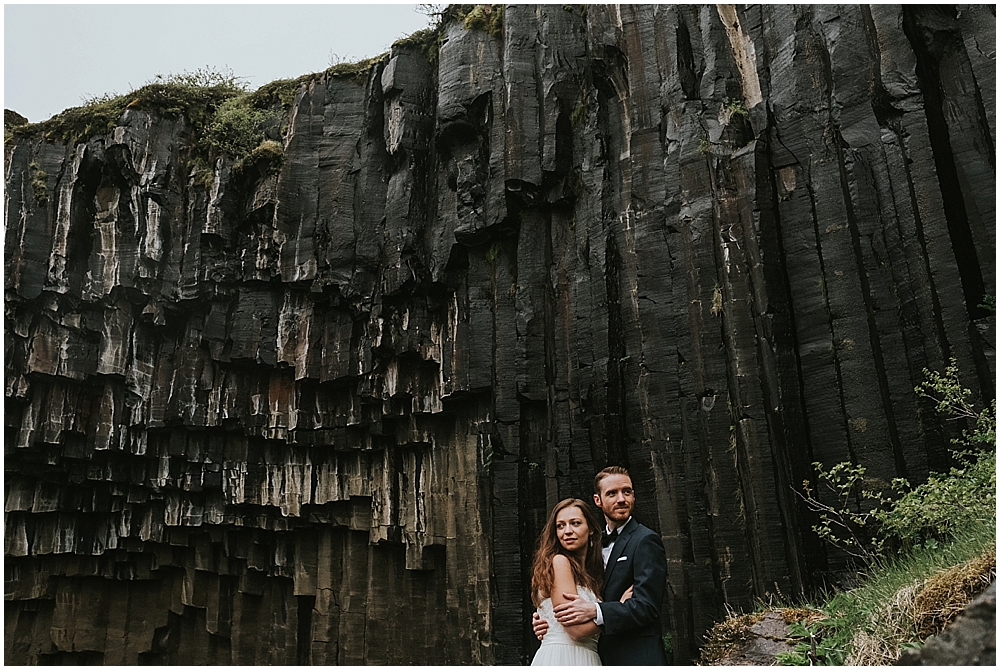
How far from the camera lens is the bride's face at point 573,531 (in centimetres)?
531

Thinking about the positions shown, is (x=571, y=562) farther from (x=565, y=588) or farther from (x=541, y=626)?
(x=541, y=626)

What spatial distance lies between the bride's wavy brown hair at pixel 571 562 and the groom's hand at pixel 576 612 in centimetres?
22

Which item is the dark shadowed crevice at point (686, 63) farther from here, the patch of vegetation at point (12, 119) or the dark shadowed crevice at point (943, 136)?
the patch of vegetation at point (12, 119)

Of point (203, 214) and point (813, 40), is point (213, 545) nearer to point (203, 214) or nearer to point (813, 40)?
point (203, 214)

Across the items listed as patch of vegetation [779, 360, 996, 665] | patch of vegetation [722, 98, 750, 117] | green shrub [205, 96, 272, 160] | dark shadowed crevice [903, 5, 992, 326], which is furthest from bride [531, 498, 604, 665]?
green shrub [205, 96, 272, 160]

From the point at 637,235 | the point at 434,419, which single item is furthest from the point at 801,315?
the point at 434,419

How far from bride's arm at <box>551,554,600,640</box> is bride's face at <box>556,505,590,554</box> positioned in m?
0.11

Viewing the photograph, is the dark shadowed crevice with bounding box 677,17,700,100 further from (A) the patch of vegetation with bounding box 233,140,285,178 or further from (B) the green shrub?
(B) the green shrub

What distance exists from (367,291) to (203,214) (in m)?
4.28

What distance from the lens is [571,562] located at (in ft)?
17.3

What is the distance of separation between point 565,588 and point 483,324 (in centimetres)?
808

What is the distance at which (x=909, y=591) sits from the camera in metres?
5.45

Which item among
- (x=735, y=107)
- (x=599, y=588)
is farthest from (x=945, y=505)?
(x=735, y=107)

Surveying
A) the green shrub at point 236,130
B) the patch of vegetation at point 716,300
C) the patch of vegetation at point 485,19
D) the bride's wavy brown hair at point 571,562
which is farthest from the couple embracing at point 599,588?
the green shrub at point 236,130
